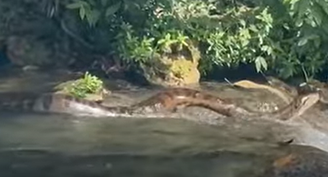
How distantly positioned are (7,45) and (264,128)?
18.6 feet

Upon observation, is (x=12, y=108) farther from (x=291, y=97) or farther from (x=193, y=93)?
(x=291, y=97)

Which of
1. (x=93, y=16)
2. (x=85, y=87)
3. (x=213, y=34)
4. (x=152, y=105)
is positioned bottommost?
(x=152, y=105)

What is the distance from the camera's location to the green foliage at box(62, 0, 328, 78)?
40.7ft

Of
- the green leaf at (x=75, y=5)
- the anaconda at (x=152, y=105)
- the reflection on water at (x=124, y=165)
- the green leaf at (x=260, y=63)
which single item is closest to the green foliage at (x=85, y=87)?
the anaconda at (x=152, y=105)

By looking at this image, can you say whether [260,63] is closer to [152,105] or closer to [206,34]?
[206,34]

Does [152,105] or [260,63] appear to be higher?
[260,63]

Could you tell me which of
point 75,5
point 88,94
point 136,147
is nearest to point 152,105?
point 88,94

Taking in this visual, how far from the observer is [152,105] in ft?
35.4

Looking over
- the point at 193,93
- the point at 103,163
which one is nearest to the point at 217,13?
the point at 193,93

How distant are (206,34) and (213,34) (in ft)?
0.38

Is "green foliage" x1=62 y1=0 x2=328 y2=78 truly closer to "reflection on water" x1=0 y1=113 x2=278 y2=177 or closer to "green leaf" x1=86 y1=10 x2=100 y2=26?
"green leaf" x1=86 y1=10 x2=100 y2=26

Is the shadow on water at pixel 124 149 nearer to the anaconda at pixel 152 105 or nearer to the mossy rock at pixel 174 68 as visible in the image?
the anaconda at pixel 152 105


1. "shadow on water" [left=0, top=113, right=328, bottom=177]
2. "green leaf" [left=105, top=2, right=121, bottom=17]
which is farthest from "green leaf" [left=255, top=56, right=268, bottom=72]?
"shadow on water" [left=0, top=113, right=328, bottom=177]

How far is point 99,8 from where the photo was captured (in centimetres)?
1277
